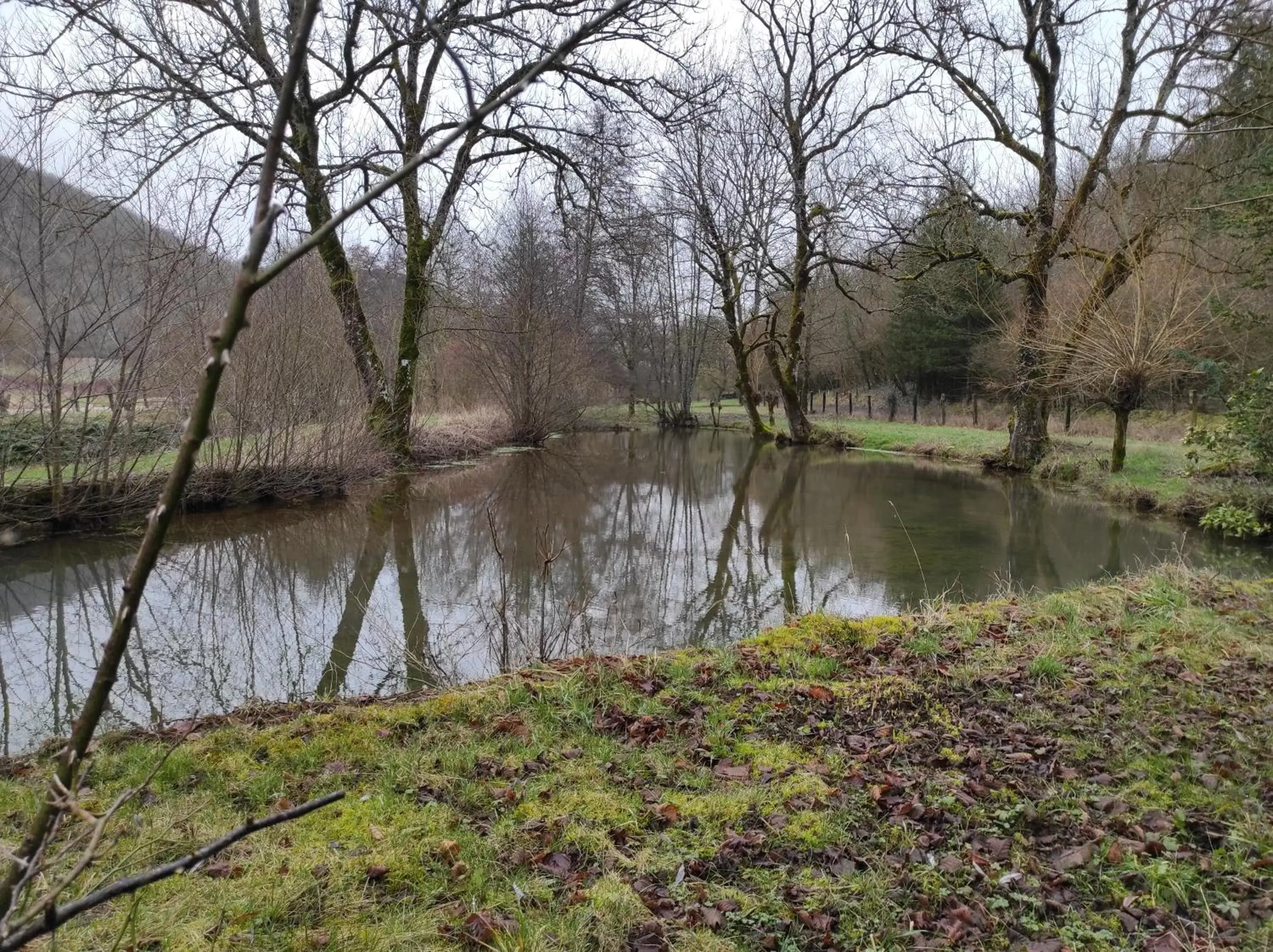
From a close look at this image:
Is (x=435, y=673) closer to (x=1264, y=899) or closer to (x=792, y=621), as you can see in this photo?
(x=792, y=621)

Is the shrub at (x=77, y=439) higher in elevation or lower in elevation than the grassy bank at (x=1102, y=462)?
higher

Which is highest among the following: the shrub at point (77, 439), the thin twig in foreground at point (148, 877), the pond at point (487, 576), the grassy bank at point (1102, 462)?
the shrub at point (77, 439)

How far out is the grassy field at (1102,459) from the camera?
11398 millimetres

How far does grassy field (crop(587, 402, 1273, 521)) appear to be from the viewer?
11.4 m

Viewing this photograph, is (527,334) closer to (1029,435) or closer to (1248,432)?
(1029,435)

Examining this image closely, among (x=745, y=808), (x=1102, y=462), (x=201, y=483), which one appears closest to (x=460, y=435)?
(x=201, y=483)

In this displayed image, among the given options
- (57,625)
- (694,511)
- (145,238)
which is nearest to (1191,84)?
(694,511)

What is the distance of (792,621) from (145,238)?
925 centimetres

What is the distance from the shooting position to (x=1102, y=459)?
15.6 meters

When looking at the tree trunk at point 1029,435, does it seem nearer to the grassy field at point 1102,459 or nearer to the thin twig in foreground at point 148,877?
the grassy field at point 1102,459

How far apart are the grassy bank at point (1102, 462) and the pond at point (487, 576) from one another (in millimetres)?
654

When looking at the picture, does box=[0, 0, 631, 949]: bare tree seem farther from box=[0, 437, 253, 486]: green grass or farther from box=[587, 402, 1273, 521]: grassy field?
box=[587, 402, 1273, 521]: grassy field

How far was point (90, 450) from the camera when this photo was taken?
9.49 meters

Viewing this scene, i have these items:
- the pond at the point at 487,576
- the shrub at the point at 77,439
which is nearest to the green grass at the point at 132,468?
the shrub at the point at 77,439
